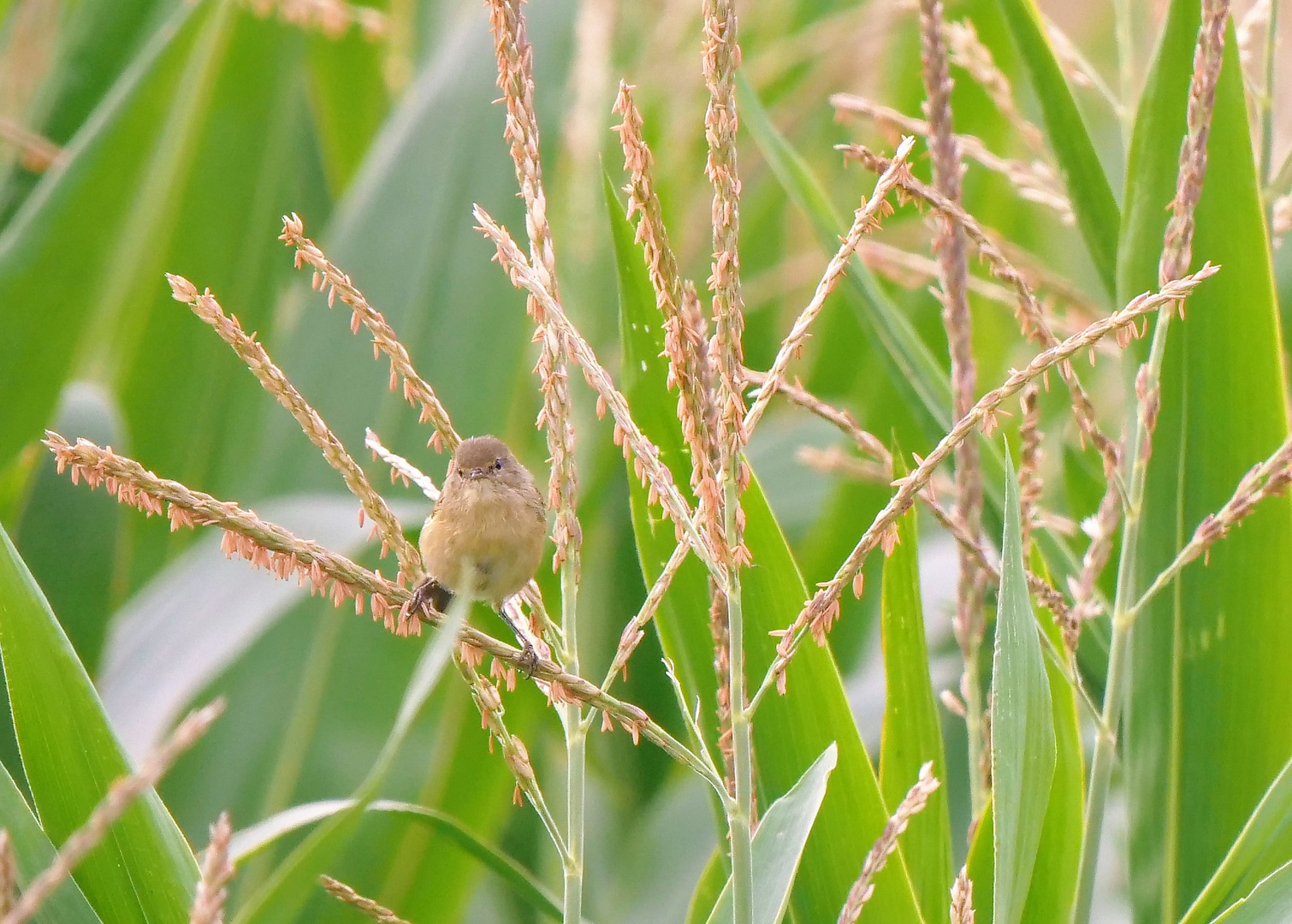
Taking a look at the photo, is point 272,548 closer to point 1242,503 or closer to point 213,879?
point 213,879

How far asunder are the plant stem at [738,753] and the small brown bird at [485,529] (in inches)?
21.4

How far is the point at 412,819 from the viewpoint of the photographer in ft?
3.64

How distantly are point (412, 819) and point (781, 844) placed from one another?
1.02 ft

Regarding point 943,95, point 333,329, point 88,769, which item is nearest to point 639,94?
point 333,329

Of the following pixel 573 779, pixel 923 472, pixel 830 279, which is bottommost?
pixel 573 779

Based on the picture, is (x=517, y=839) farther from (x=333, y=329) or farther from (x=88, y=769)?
(x=88, y=769)

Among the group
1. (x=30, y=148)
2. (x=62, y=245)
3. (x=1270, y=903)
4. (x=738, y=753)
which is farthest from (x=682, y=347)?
(x=30, y=148)

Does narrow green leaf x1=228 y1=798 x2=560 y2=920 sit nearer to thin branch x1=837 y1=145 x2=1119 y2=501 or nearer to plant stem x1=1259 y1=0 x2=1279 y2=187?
thin branch x1=837 y1=145 x2=1119 y2=501

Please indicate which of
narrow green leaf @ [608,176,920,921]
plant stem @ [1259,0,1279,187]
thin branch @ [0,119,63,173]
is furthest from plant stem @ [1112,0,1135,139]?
thin branch @ [0,119,63,173]

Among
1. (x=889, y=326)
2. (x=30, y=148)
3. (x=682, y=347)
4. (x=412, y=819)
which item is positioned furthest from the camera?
(x=30, y=148)

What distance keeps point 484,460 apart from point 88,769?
734 millimetres

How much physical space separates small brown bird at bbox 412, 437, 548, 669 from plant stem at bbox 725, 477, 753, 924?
54 centimetres

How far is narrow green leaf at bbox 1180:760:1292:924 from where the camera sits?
1032 mm

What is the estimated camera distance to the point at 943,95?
4.21 feet
